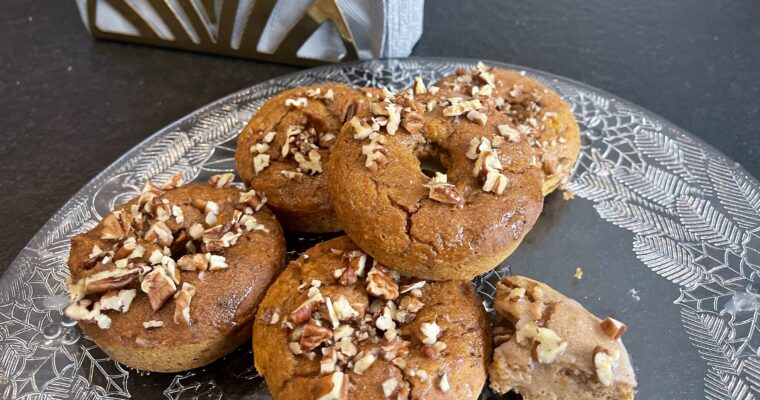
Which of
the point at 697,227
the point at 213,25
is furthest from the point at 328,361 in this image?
the point at 213,25

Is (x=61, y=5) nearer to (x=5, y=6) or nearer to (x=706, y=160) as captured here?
(x=5, y=6)

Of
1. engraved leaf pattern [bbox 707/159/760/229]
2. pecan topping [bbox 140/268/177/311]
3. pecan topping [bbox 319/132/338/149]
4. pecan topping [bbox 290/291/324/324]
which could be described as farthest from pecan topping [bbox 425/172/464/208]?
engraved leaf pattern [bbox 707/159/760/229]

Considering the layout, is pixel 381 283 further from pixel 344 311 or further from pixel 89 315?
pixel 89 315

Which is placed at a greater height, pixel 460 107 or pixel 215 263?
pixel 460 107

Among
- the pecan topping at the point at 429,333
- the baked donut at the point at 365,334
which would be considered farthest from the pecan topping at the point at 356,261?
the pecan topping at the point at 429,333

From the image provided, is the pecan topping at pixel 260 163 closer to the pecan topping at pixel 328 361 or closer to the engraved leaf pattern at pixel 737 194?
the pecan topping at pixel 328 361

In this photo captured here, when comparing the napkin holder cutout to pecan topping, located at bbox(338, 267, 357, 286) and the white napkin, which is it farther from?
pecan topping, located at bbox(338, 267, 357, 286)
